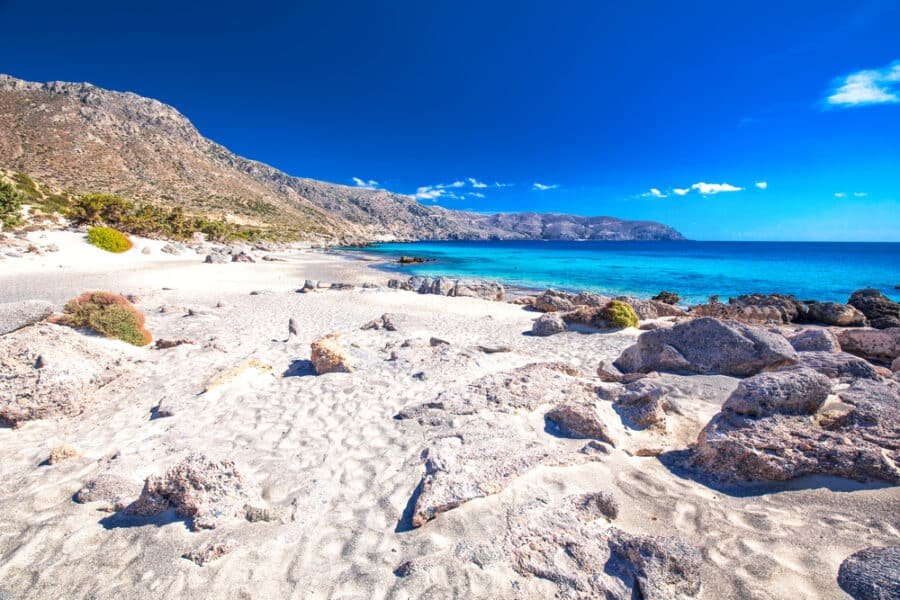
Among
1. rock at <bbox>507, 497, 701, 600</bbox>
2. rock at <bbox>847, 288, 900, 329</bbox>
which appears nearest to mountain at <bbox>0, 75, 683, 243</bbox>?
rock at <bbox>507, 497, 701, 600</bbox>

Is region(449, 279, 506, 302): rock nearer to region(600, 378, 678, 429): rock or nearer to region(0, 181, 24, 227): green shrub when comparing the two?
region(600, 378, 678, 429): rock

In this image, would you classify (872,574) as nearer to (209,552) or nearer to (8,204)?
(209,552)

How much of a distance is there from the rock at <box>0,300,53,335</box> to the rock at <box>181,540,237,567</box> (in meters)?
8.09

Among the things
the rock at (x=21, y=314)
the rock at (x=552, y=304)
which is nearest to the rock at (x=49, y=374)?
the rock at (x=21, y=314)

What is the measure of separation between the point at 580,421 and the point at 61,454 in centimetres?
618

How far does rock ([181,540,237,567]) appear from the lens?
2836mm

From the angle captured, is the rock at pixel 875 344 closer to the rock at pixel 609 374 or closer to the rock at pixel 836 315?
the rock at pixel 609 374

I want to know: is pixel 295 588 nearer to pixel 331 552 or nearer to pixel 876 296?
pixel 331 552

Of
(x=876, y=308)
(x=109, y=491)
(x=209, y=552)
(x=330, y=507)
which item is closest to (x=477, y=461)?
(x=330, y=507)

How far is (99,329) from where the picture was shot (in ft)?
26.6

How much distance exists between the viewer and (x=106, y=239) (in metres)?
30.5

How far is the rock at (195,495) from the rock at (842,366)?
880 cm

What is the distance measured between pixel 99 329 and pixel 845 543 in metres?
12.1

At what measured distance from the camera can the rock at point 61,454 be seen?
419cm
